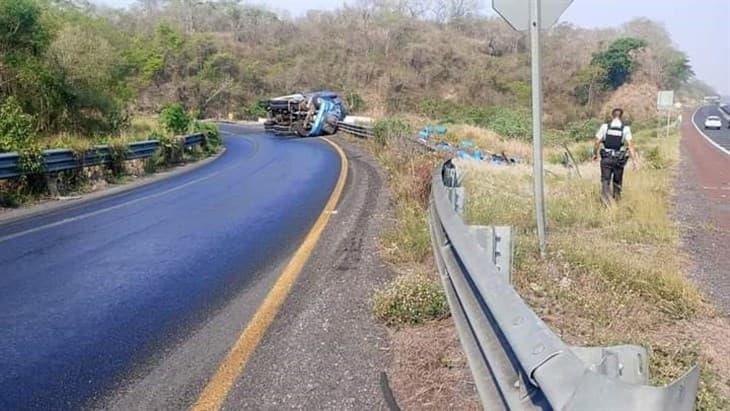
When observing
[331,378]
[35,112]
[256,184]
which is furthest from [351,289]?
[35,112]

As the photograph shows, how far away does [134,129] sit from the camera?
2466 cm

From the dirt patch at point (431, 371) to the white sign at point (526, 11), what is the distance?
3.29 metres

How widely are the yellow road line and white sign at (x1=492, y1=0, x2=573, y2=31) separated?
10.1ft

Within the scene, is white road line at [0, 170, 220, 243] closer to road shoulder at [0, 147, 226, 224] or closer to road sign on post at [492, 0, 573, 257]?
road shoulder at [0, 147, 226, 224]

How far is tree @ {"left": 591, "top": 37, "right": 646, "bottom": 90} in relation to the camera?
271ft

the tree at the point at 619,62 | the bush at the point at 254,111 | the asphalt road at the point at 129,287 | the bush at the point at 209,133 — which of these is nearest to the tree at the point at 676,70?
the tree at the point at 619,62

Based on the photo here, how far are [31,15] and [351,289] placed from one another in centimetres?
1762

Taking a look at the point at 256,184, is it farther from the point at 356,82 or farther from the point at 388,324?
the point at 356,82

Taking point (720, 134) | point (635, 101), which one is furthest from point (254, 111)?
point (720, 134)

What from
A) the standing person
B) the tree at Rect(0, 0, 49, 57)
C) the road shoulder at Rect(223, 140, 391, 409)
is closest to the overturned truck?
the tree at Rect(0, 0, 49, 57)

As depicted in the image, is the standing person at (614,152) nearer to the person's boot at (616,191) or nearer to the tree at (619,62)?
the person's boot at (616,191)

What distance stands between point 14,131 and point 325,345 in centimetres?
1138

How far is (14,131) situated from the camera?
1278cm

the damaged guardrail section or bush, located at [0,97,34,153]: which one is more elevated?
bush, located at [0,97,34,153]
